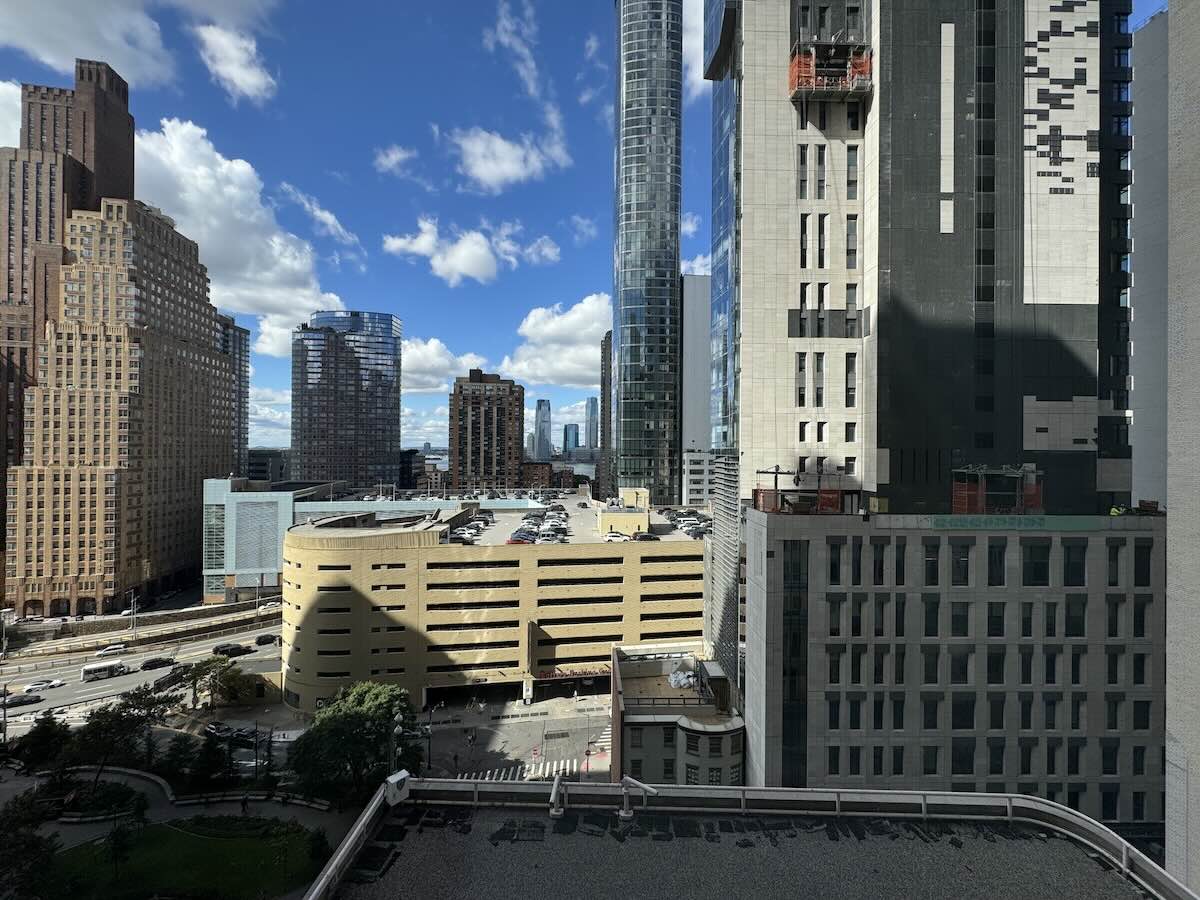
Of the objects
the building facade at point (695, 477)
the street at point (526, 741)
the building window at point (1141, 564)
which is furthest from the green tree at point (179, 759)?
the building facade at point (695, 477)

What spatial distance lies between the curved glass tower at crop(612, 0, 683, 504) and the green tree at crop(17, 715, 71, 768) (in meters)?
126

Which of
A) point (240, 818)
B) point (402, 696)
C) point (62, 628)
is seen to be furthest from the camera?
point (62, 628)

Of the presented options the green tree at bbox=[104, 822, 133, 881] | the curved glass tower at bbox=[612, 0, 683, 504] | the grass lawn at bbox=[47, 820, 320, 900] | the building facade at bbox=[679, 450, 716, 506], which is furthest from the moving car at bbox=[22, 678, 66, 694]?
the building facade at bbox=[679, 450, 716, 506]

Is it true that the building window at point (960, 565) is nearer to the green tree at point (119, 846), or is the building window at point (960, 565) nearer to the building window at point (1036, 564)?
the building window at point (1036, 564)

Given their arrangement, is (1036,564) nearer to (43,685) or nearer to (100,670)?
(100,670)

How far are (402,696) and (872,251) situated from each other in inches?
2346

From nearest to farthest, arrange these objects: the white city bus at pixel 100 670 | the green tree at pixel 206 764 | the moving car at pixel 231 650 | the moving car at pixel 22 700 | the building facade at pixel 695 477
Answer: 1. the green tree at pixel 206 764
2. the moving car at pixel 22 700
3. the white city bus at pixel 100 670
4. the moving car at pixel 231 650
5. the building facade at pixel 695 477

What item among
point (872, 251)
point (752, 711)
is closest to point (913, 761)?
point (752, 711)

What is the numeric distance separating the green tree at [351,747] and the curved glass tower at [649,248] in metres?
114

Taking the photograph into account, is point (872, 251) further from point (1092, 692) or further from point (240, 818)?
point (240, 818)

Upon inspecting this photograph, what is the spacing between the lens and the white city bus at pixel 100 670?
85188 mm

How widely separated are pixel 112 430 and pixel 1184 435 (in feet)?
520

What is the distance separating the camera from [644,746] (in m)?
44.5

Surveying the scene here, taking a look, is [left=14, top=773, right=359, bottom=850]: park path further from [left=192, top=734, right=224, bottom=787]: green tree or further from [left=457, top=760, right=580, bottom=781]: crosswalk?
[left=457, top=760, right=580, bottom=781]: crosswalk
